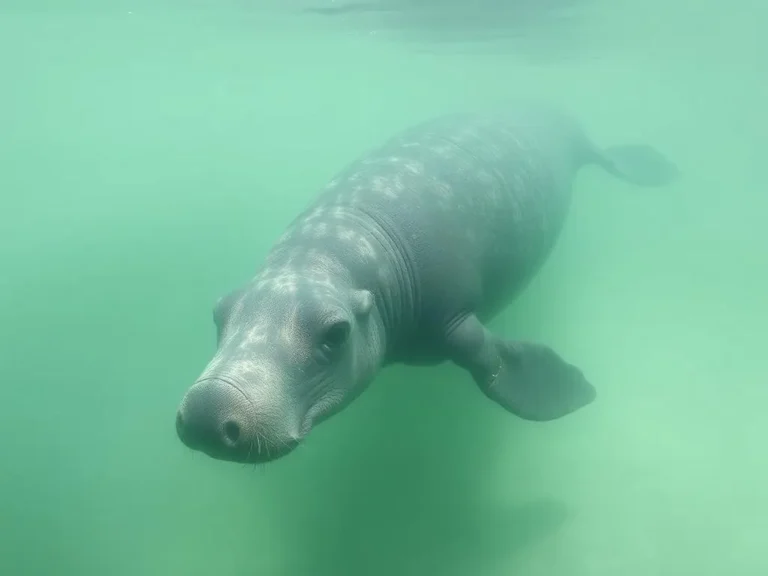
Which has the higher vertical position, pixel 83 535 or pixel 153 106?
pixel 83 535

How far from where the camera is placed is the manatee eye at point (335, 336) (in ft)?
12.6

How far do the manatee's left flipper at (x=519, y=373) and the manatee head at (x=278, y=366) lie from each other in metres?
1.02

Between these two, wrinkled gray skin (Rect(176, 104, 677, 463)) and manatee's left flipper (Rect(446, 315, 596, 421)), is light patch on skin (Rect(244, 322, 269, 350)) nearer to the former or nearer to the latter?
wrinkled gray skin (Rect(176, 104, 677, 463))

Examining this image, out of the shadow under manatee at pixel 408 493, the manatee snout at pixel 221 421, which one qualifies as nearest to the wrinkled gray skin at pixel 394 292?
the manatee snout at pixel 221 421

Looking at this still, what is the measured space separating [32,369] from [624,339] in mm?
10065

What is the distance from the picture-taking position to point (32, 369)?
10094 millimetres

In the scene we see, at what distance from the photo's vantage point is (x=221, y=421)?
3.08 metres

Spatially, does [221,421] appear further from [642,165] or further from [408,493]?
[642,165]

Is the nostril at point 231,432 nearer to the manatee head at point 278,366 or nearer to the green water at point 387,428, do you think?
the manatee head at point 278,366

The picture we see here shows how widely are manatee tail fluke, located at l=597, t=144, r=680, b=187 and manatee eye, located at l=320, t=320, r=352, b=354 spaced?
11290mm

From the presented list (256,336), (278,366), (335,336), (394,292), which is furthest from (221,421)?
(394,292)

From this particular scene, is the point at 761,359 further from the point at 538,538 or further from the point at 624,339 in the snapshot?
the point at 538,538

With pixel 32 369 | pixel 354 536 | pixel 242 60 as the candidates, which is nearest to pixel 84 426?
pixel 32 369

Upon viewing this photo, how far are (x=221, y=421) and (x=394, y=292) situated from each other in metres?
2.23
